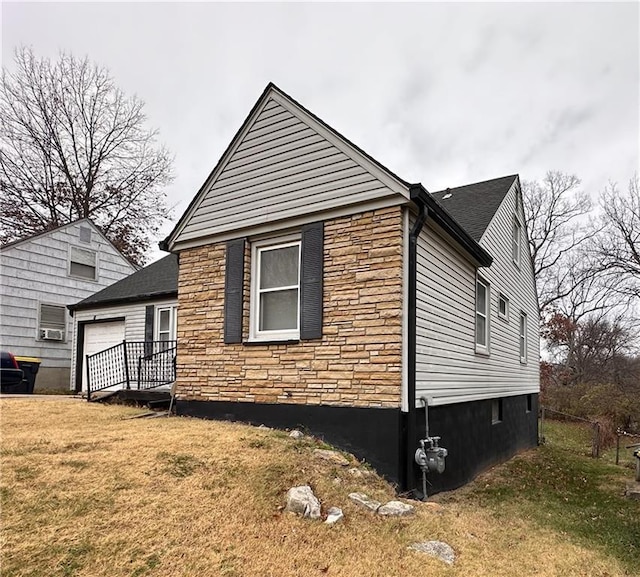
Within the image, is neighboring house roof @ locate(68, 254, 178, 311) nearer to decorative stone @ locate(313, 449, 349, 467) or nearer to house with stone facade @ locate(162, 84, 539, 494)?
house with stone facade @ locate(162, 84, 539, 494)

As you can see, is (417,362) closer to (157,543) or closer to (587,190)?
(157,543)

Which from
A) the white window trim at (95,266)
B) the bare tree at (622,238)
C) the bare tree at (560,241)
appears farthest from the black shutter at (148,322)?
the bare tree at (560,241)

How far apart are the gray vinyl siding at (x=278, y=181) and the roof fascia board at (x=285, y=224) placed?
1.6 inches

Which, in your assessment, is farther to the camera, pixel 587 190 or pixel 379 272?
pixel 587 190

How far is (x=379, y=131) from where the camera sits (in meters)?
17.3

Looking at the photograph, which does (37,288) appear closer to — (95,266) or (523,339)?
(95,266)

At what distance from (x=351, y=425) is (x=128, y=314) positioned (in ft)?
33.5

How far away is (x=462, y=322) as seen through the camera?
8484 mm

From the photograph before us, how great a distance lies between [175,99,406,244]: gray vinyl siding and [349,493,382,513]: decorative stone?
3.54 metres

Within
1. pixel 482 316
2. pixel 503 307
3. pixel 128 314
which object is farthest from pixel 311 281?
pixel 128 314

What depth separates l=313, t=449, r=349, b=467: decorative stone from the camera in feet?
19.0

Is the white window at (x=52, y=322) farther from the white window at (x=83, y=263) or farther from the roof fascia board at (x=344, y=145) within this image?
the roof fascia board at (x=344, y=145)

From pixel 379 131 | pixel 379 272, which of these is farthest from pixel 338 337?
pixel 379 131

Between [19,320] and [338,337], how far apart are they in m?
13.3
